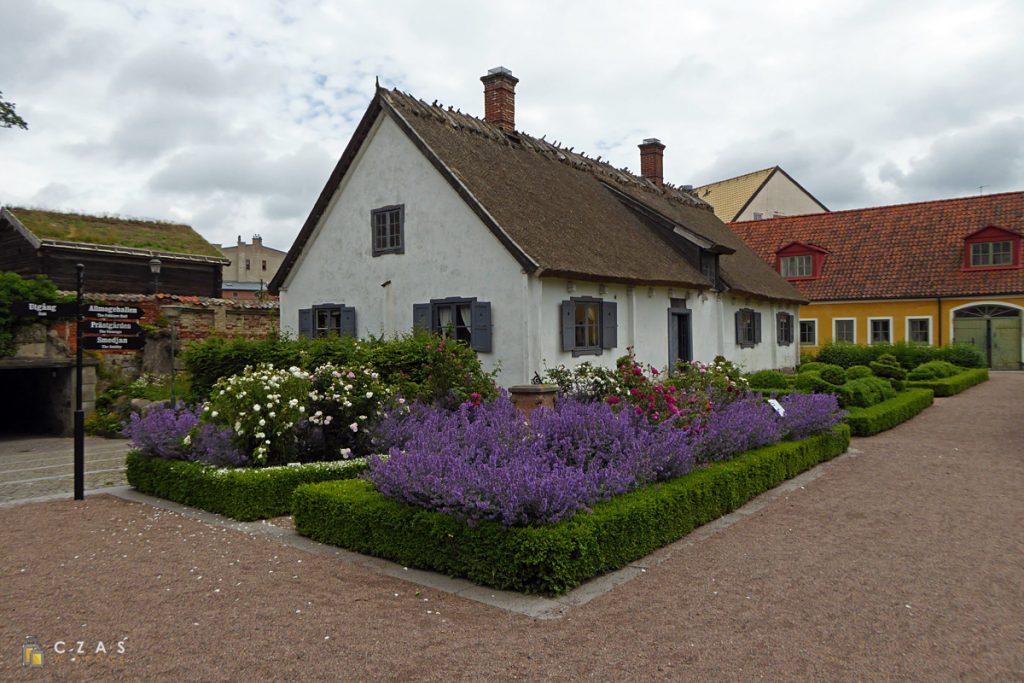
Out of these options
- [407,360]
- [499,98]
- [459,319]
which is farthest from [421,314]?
[499,98]

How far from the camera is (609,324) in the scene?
15492mm

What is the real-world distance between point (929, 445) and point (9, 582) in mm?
12511

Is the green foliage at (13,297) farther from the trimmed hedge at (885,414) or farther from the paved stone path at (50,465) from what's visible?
the trimmed hedge at (885,414)

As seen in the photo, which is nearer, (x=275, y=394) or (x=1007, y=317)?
(x=275, y=394)

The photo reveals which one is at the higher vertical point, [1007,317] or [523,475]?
[1007,317]

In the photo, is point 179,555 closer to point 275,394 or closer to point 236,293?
point 275,394

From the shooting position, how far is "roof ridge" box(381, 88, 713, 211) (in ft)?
52.8

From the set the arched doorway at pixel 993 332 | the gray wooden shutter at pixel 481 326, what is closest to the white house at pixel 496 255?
the gray wooden shutter at pixel 481 326

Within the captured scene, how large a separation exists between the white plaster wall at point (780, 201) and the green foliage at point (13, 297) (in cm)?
3120

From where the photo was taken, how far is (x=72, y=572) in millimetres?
6051

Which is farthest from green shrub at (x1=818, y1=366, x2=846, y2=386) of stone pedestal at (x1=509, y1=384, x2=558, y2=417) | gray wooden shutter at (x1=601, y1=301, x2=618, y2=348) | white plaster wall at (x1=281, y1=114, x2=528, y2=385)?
stone pedestal at (x1=509, y1=384, x2=558, y2=417)

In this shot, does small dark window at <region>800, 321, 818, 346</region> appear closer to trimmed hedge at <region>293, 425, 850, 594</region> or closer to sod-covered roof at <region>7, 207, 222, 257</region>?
sod-covered roof at <region>7, 207, 222, 257</region>

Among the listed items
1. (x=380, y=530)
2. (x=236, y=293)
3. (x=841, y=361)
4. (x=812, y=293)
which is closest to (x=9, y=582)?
(x=380, y=530)

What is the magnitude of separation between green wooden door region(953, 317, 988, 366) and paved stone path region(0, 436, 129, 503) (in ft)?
89.7
